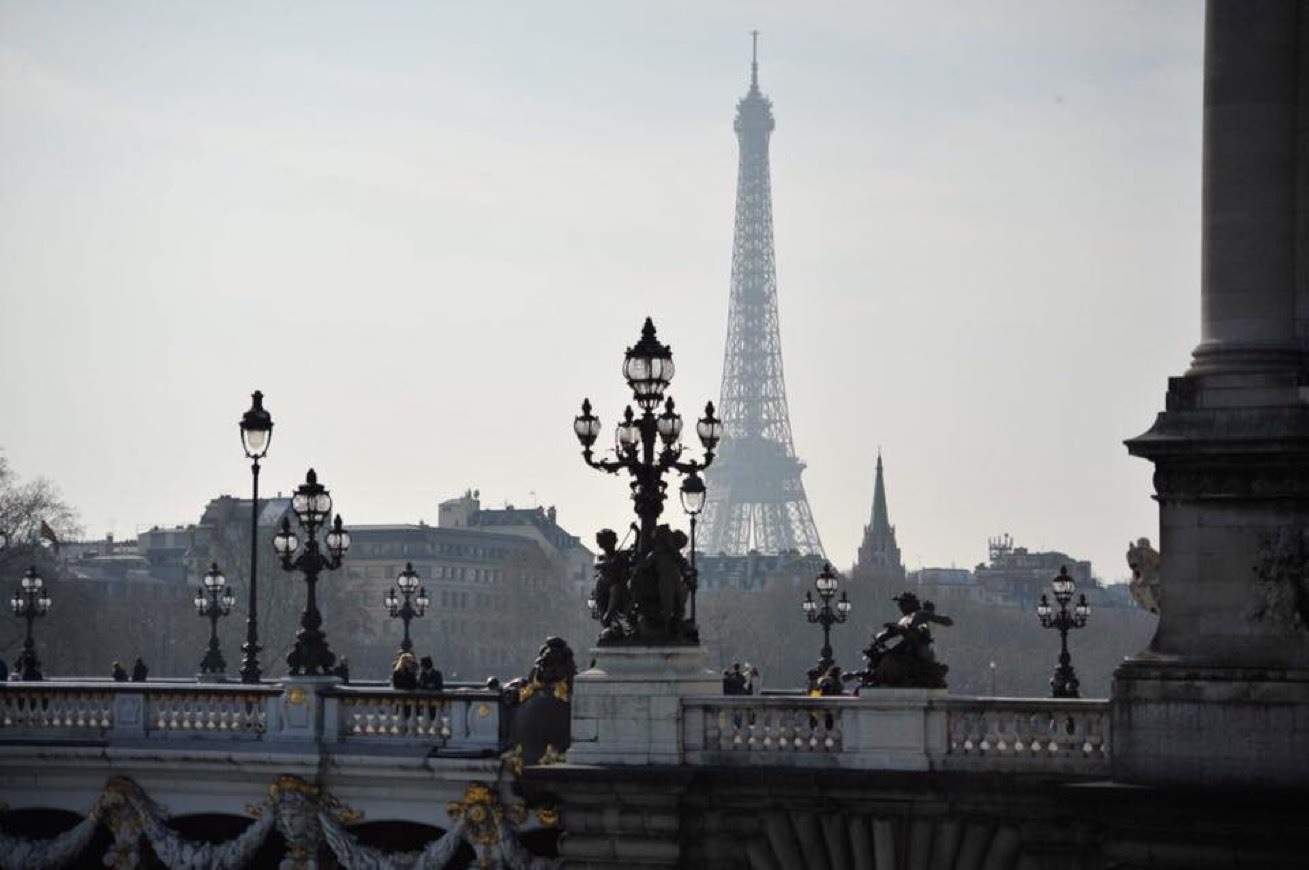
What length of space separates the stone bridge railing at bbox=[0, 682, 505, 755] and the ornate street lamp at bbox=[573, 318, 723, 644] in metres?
2.88

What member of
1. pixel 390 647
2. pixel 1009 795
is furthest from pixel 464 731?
pixel 390 647

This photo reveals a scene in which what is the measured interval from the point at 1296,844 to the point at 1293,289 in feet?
18.4

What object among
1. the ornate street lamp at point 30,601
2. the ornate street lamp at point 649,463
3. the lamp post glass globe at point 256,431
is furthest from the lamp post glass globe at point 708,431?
the ornate street lamp at point 30,601

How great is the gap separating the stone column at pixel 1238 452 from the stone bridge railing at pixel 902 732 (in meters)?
0.62

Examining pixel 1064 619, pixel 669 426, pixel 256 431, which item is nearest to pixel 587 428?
pixel 669 426

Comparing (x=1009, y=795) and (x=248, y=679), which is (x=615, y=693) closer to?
(x=1009, y=795)

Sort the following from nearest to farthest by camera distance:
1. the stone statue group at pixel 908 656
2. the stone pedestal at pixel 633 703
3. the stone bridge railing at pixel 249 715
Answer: the stone statue group at pixel 908 656, the stone pedestal at pixel 633 703, the stone bridge railing at pixel 249 715

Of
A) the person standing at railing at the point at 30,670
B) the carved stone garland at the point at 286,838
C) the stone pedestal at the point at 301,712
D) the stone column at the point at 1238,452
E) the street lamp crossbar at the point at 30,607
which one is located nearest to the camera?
the stone column at the point at 1238,452

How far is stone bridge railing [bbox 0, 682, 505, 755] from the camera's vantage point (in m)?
41.7

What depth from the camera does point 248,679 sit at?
5341 cm

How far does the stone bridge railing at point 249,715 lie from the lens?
4169cm

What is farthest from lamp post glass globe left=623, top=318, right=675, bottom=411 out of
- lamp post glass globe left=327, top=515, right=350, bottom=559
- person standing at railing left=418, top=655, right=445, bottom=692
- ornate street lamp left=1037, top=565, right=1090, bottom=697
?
ornate street lamp left=1037, top=565, right=1090, bottom=697

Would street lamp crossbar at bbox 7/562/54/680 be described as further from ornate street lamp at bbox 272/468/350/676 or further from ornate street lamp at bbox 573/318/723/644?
ornate street lamp at bbox 573/318/723/644

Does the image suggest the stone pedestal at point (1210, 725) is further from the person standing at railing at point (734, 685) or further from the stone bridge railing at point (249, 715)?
the person standing at railing at point (734, 685)
